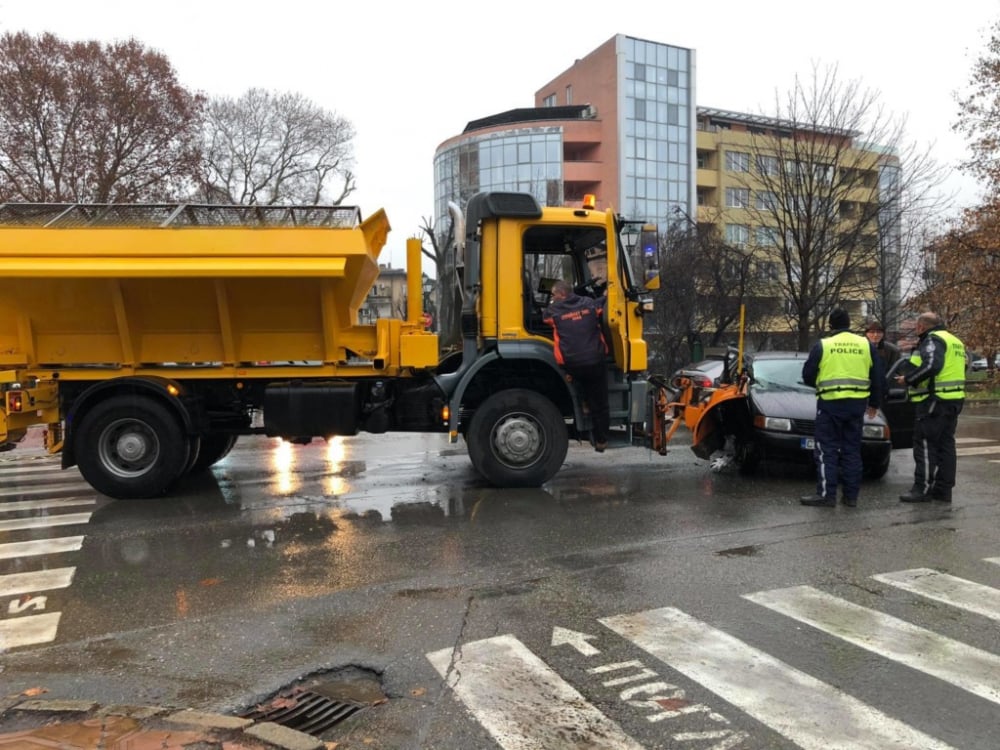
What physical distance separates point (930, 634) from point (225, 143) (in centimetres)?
3461

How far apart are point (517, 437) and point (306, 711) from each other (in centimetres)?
472

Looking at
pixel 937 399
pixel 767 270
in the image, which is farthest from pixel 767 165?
pixel 937 399

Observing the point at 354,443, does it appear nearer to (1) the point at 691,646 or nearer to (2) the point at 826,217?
(1) the point at 691,646

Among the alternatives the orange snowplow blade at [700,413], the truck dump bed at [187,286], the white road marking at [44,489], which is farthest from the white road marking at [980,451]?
the white road marking at [44,489]

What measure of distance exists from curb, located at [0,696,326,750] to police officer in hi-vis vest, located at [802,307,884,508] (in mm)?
5690

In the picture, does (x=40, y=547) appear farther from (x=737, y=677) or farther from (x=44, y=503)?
(x=737, y=677)

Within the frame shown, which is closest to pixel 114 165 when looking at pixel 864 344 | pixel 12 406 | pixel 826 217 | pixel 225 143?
pixel 225 143

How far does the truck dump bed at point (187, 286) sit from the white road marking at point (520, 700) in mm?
4311

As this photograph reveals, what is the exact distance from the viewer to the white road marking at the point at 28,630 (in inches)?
163

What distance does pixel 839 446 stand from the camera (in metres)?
7.21

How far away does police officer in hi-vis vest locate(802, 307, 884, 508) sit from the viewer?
7.09 meters

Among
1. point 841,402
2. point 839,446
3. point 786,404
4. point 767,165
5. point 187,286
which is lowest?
point 839,446

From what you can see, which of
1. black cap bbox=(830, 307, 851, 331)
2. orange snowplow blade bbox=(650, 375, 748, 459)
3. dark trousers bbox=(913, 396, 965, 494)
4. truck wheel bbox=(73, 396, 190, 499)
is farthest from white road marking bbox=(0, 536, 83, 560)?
dark trousers bbox=(913, 396, 965, 494)

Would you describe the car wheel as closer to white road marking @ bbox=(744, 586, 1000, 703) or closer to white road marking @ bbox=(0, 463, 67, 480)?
white road marking @ bbox=(744, 586, 1000, 703)
